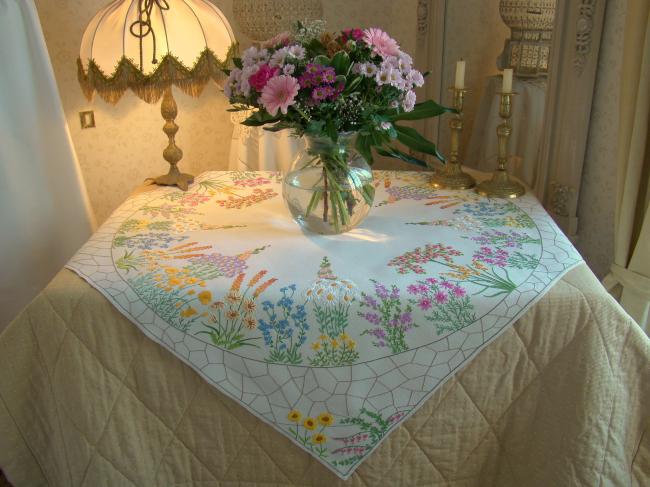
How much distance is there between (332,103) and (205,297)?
44 centimetres

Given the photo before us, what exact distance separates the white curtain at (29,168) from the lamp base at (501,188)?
3.99ft

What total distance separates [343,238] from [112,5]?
94 centimetres

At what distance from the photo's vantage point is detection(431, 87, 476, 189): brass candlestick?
5.36ft

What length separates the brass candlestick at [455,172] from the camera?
5.36 ft

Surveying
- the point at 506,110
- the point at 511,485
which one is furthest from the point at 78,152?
the point at 511,485

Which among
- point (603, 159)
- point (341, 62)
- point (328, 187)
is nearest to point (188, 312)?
point (328, 187)

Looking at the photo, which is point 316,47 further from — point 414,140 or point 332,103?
point 414,140

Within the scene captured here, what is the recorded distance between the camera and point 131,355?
1.14 metres

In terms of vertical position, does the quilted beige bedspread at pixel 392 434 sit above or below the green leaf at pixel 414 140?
below

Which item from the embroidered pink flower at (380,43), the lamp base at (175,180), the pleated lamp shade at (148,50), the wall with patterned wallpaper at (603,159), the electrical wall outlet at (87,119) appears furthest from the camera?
the electrical wall outlet at (87,119)

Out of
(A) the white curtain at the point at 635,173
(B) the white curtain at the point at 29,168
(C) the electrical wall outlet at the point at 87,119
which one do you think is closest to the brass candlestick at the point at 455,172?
(A) the white curtain at the point at 635,173

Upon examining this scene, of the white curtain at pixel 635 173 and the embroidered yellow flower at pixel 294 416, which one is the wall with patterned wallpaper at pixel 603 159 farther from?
the embroidered yellow flower at pixel 294 416

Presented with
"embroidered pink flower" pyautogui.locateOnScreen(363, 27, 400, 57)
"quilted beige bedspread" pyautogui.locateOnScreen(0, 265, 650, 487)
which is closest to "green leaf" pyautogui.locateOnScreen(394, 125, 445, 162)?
"embroidered pink flower" pyautogui.locateOnScreen(363, 27, 400, 57)

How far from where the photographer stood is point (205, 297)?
1135mm
